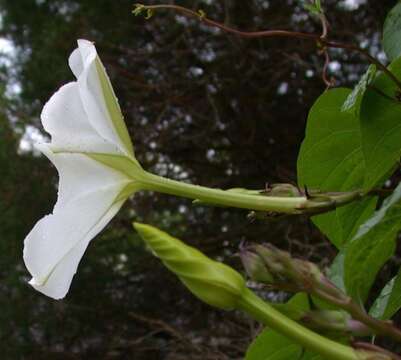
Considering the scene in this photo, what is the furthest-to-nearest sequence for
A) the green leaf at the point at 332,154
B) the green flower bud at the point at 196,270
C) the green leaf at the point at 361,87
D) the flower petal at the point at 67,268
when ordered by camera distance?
the green leaf at the point at 332,154 < the green leaf at the point at 361,87 < the flower petal at the point at 67,268 < the green flower bud at the point at 196,270

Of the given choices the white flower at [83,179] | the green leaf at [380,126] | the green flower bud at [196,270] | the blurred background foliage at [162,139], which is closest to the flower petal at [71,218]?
the white flower at [83,179]

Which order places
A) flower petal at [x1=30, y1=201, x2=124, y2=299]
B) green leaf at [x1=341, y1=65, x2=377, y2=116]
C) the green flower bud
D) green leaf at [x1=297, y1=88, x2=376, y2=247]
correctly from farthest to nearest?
green leaf at [x1=297, y1=88, x2=376, y2=247], green leaf at [x1=341, y1=65, x2=377, y2=116], flower petal at [x1=30, y1=201, x2=124, y2=299], the green flower bud

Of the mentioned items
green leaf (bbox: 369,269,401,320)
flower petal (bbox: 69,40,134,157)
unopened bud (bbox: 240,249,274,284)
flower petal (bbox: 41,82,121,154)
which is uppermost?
flower petal (bbox: 69,40,134,157)

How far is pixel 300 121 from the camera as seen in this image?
3.33 meters

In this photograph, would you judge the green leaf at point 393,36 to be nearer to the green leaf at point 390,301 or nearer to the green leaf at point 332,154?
the green leaf at point 332,154

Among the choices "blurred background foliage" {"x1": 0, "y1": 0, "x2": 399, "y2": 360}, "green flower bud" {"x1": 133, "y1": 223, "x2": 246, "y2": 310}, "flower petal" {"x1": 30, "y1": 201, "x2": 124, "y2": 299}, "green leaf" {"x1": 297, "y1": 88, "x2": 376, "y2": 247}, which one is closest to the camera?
"green flower bud" {"x1": 133, "y1": 223, "x2": 246, "y2": 310}

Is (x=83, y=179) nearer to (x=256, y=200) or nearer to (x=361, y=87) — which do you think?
(x=256, y=200)

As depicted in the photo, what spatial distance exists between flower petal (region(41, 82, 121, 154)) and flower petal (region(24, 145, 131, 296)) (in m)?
0.01

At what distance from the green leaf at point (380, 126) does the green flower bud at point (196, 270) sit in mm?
223

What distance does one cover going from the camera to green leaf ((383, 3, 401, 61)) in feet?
2.34

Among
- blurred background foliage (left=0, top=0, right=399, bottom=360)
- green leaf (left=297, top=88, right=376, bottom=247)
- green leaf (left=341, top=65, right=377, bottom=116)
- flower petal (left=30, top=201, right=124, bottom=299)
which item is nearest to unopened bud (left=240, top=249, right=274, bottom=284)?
flower petal (left=30, top=201, right=124, bottom=299)

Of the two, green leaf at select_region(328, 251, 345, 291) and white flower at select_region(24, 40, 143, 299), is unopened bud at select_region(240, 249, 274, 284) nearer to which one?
white flower at select_region(24, 40, 143, 299)

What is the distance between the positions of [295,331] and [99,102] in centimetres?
23

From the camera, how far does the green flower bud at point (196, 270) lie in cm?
43
